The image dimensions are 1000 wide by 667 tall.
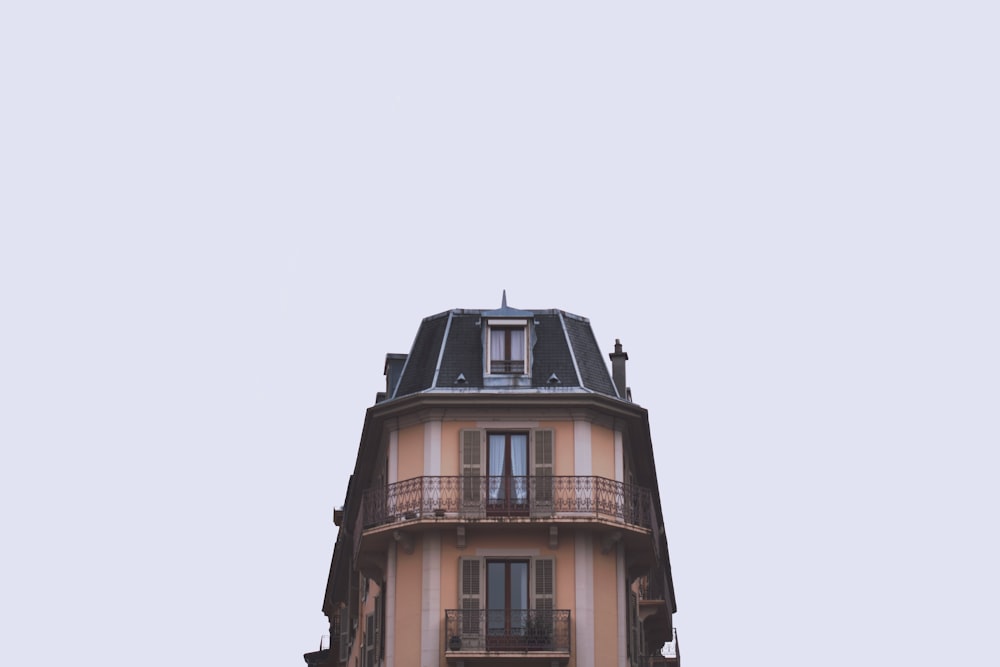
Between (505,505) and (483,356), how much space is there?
170 inches

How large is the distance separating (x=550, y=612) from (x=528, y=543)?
6.27ft

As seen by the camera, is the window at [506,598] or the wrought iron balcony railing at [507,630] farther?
the window at [506,598]

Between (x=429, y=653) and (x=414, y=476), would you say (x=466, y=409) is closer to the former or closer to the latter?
(x=414, y=476)

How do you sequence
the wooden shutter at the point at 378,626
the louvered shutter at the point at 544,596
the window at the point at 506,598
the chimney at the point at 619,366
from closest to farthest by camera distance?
the louvered shutter at the point at 544,596
the window at the point at 506,598
the wooden shutter at the point at 378,626
the chimney at the point at 619,366

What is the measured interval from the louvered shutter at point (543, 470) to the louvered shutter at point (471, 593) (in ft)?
6.77

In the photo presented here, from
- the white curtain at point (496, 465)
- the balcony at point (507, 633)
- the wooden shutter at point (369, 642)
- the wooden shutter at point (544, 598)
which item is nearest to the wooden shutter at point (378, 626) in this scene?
the wooden shutter at point (369, 642)

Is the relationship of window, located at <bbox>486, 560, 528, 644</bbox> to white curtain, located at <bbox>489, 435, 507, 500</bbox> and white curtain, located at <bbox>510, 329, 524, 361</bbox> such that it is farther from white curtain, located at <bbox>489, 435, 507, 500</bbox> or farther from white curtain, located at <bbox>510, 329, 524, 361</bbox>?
white curtain, located at <bbox>510, 329, 524, 361</bbox>

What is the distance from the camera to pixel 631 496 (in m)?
46.8

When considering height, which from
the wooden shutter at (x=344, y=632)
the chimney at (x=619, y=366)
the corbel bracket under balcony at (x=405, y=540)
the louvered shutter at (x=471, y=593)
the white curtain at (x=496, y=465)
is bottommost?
the louvered shutter at (x=471, y=593)

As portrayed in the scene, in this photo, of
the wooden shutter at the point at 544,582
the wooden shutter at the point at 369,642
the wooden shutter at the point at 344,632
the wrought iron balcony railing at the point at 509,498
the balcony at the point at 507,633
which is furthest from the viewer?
the wooden shutter at the point at 344,632

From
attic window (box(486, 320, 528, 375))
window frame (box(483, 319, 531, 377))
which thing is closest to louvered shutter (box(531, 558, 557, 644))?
window frame (box(483, 319, 531, 377))

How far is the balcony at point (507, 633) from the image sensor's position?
44125 mm

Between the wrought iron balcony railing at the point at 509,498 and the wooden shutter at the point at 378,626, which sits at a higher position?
the wrought iron balcony railing at the point at 509,498

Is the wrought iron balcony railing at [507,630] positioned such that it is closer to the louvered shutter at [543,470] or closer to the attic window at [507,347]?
the louvered shutter at [543,470]
